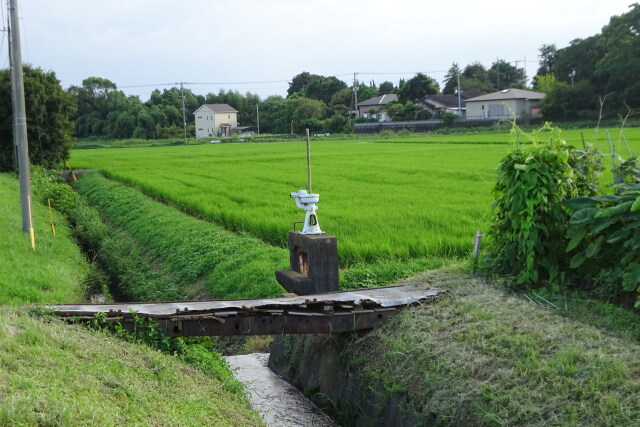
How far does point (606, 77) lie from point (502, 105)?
12784mm

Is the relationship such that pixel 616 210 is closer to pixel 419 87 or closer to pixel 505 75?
pixel 419 87

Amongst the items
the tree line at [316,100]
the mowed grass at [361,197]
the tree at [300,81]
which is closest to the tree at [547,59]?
the tree line at [316,100]

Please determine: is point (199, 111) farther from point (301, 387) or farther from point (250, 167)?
point (301, 387)

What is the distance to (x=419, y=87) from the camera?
71.2 m

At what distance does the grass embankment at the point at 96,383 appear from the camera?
11.8 ft

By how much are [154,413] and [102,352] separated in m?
0.95

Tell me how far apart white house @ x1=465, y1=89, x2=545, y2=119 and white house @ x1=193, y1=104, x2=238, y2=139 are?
1003 inches

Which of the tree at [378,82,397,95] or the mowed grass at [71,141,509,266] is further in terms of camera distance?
the tree at [378,82,397,95]

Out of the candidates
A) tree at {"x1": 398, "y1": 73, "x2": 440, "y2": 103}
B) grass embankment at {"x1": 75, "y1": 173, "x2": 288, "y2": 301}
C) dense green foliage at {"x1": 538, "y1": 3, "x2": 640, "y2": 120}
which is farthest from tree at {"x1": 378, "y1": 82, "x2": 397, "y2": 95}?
grass embankment at {"x1": 75, "y1": 173, "x2": 288, "y2": 301}

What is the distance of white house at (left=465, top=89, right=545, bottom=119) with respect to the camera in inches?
2263

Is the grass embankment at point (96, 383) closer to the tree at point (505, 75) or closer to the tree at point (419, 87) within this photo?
the tree at point (419, 87)

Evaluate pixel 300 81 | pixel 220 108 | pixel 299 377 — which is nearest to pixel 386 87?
pixel 300 81

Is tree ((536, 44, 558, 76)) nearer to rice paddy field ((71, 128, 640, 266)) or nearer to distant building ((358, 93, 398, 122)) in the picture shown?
distant building ((358, 93, 398, 122))

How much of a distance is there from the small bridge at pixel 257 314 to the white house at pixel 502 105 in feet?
166
